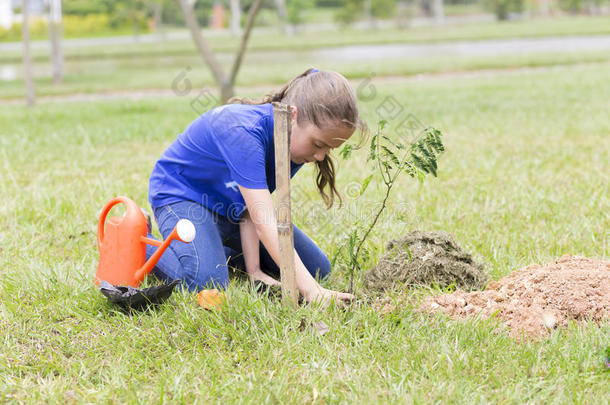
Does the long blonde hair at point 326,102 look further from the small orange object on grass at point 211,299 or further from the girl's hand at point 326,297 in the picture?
the small orange object on grass at point 211,299

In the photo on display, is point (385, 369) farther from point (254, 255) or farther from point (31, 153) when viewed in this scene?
point (31, 153)

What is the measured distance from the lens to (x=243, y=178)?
91.4 inches

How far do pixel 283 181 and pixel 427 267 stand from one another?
826mm

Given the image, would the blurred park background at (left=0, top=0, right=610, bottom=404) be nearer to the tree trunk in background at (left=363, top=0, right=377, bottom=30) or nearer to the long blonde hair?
the long blonde hair

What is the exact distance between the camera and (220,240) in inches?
112

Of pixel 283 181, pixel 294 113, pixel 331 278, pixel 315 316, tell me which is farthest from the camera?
pixel 331 278

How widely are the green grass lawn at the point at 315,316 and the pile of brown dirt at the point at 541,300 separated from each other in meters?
0.08

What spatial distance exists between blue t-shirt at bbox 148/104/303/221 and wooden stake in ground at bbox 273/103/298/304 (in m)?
0.20

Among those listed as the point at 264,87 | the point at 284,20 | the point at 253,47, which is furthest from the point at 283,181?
the point at 284,20

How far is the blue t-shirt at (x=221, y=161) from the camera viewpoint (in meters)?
2.35

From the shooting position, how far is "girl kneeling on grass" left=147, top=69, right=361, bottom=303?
7.61 ft

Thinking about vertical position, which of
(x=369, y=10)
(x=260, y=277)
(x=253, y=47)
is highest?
(x=369, y=10)

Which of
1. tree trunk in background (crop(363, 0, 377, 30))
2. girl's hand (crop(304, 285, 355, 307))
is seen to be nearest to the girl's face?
girl's hand (crop(304, 285, 355, 307))

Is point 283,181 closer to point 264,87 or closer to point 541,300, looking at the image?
point 541,300
